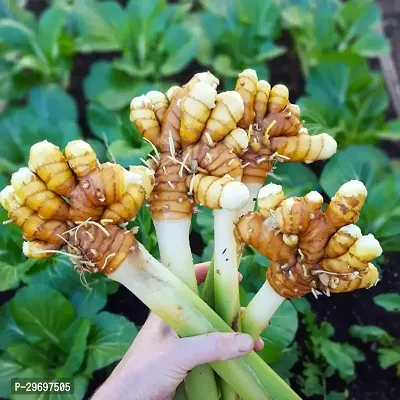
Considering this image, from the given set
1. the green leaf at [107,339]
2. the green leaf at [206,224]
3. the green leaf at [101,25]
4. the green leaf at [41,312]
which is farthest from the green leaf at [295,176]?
the green leaf at [101,25]

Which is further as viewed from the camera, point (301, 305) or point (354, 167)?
point (354, 167)

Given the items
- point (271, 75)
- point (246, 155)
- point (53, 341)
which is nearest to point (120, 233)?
point (246, 155)

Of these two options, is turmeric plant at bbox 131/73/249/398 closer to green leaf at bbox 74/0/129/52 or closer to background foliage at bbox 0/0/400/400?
background foliage at bbox 0/0/400/400

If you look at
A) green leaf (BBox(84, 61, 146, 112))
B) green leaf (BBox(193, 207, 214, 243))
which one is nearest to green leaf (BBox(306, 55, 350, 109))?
green leaf (BBox(84, 61, 146, 112))

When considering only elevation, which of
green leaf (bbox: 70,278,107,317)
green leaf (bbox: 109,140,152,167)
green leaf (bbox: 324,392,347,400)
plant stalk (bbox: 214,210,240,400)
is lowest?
green leaf (bbox: 324,392,347,400)

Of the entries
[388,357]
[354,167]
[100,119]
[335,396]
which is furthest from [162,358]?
[100,119]

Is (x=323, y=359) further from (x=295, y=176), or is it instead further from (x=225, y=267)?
(x=225, y=267)
